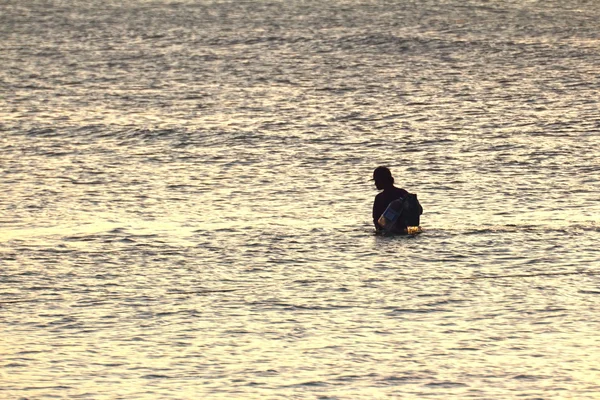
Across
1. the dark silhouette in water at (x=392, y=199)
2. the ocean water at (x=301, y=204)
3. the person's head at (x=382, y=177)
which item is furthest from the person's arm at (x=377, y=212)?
the ocean water at (x=301, y=204)

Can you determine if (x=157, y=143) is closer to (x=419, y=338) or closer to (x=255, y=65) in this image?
(x=255, y=65)

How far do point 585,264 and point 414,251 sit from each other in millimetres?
1441

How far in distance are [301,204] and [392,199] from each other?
2.04 meters

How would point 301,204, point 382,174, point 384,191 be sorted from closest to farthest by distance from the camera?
point 382,174
point 384,191
point 301,204

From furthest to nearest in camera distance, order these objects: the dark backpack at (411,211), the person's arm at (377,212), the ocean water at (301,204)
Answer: the person's arm at (377,212), the dark backpack at (411,211), the ocean water at (301,204)

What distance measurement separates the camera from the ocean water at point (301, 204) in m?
8.59

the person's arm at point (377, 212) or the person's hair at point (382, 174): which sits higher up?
the person's hair at point (382, 174)

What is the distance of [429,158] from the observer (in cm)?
1579

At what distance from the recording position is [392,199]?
39.0ft

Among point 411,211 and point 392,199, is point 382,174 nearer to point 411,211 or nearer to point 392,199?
point 392,199

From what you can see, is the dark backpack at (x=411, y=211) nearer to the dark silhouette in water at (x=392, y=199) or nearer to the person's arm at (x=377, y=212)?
the dark silhouette in water at (x=392, y=199)

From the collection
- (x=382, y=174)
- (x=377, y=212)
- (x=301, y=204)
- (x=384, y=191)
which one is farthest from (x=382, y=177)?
(x=301, y=204)

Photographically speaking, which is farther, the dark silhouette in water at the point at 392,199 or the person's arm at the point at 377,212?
the person's arm at the point at 377,212

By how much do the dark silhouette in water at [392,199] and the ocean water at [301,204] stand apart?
0.75 ft
